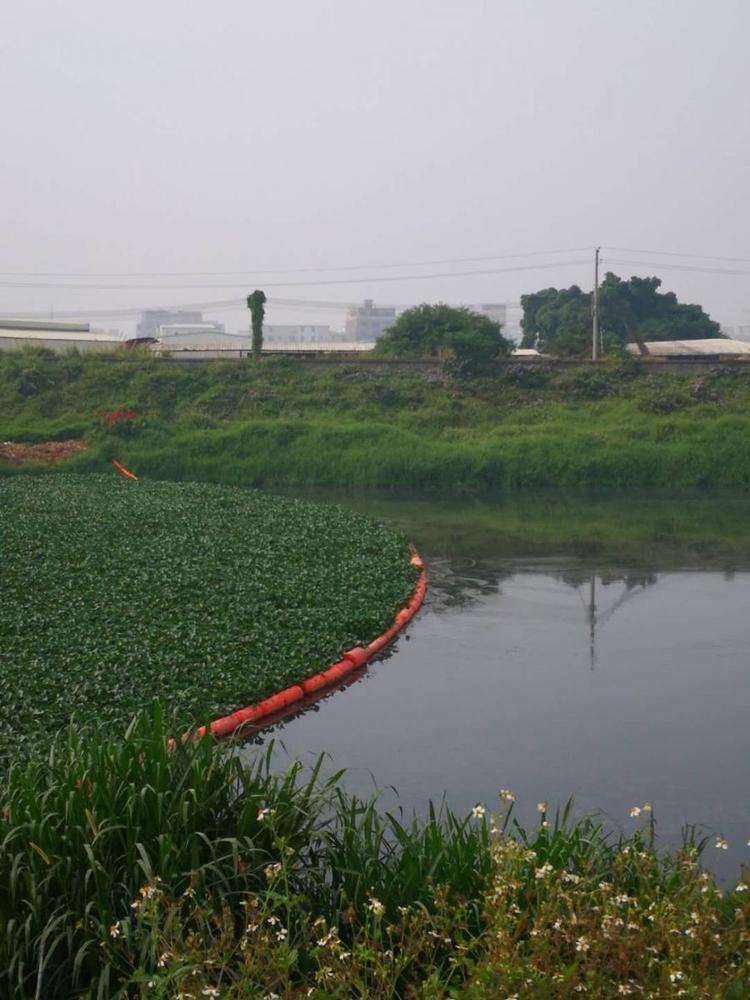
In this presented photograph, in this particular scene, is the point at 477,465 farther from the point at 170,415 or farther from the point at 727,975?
the point at 727,975

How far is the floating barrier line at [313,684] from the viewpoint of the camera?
8.23 m

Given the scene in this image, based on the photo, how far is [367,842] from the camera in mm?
4934

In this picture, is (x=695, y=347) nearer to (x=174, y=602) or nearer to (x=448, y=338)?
(x=448, y=338)

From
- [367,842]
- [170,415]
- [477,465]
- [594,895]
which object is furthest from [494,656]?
[170,415]

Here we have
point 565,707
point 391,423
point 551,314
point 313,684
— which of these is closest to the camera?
point 565,707

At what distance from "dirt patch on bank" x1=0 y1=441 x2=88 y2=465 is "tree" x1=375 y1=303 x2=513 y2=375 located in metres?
11.7

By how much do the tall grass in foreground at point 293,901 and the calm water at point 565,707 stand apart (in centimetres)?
194

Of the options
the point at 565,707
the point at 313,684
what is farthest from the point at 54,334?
the point at 565,707

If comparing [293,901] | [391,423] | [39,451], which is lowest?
[293,901]

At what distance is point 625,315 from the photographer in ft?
178

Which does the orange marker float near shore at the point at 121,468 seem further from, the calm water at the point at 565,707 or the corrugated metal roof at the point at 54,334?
the corrugated metal roof at the point at 54,334

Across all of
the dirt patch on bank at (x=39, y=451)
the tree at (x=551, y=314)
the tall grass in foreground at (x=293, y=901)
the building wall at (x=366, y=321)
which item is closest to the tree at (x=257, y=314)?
the dirt patch on bank at (x=39, y=451)

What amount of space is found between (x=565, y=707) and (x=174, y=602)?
4195 millimetres

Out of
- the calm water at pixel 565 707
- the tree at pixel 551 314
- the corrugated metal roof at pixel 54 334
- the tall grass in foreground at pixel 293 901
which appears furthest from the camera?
the tree at pixel 551 314
